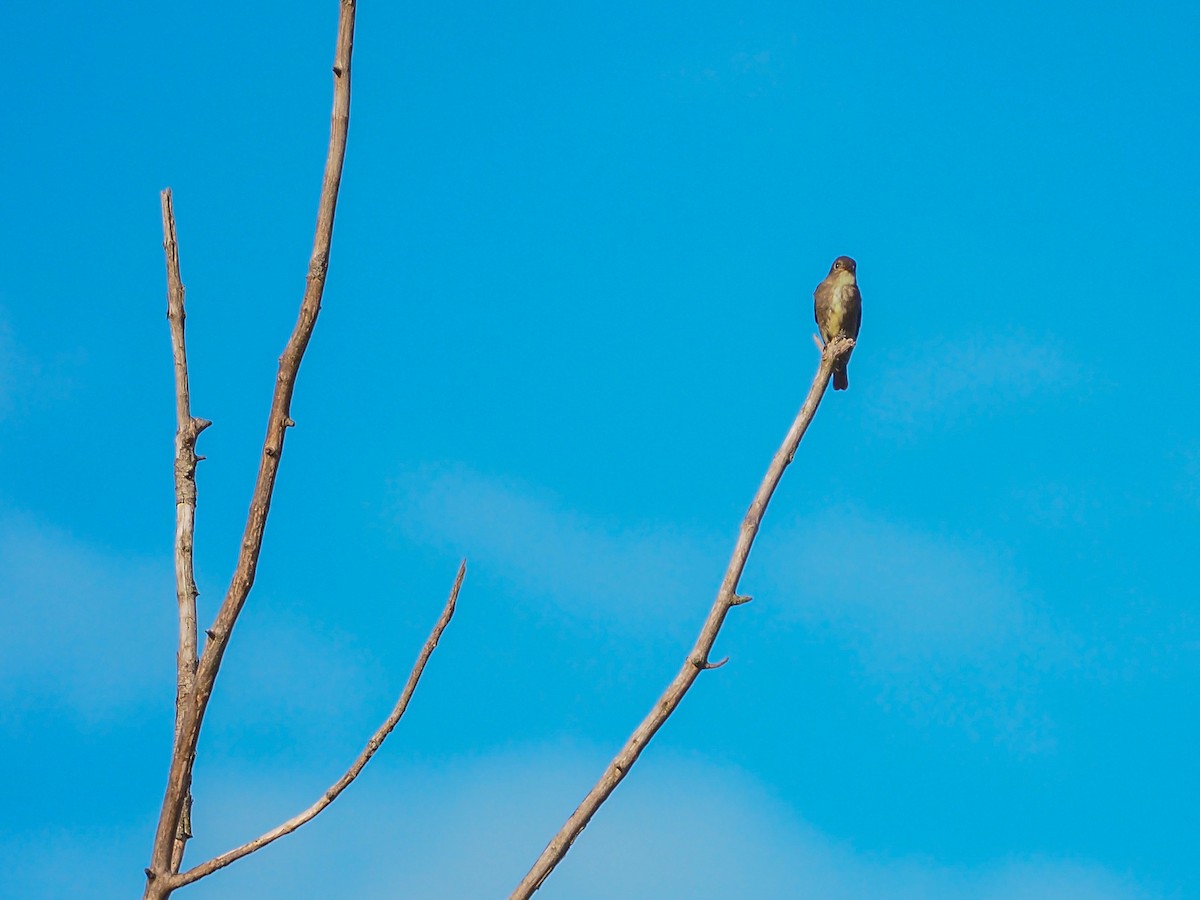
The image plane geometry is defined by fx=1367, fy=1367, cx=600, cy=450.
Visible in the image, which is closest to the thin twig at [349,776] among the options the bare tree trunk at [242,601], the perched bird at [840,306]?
the bare tree trunk at [242,601]

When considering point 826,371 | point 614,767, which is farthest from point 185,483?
point 826,371

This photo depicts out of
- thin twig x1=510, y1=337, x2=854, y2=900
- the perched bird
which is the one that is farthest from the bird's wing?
thin twig x1=510, y1=337, x2=854, y2=900

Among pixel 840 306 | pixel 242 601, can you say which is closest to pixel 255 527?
pixel 242 601

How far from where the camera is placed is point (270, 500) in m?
3.21

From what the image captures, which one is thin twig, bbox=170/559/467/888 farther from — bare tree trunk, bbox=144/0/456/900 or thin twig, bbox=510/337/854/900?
thin twig, bbox=510/337/854/900

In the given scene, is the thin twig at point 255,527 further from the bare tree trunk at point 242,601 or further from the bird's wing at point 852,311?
the bird's wing at point 852,311

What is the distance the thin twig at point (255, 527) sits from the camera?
316cm

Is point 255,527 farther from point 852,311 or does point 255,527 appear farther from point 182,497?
point 852,311

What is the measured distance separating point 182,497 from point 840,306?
11593 mm

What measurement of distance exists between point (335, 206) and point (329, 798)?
1482 millimetres

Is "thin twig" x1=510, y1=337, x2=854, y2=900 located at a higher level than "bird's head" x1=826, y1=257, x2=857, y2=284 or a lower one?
lower

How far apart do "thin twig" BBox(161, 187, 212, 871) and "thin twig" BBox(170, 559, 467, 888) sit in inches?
3.4

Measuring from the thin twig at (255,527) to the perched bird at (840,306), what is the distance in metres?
11.5

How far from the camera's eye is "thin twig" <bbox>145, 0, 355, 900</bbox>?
124 inches
